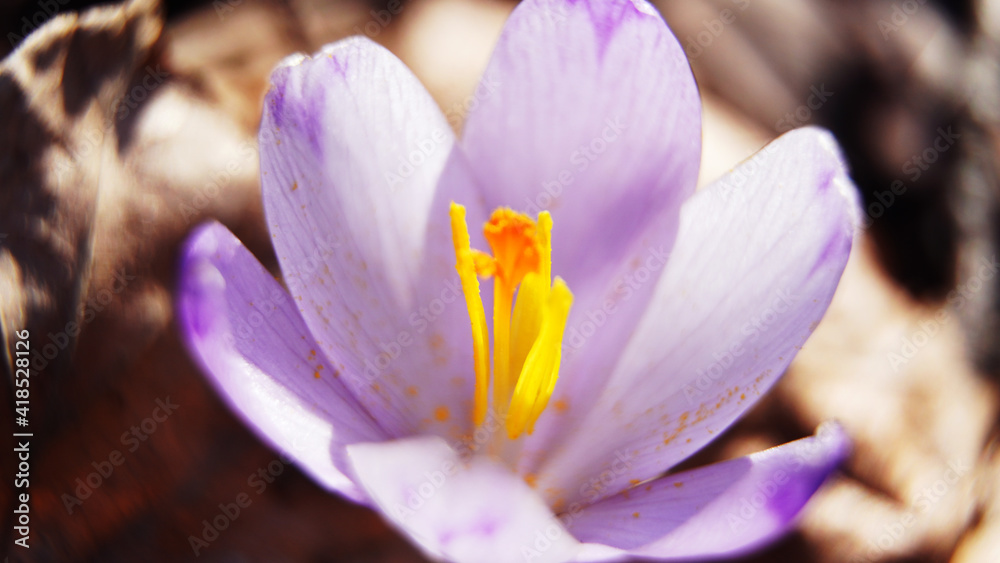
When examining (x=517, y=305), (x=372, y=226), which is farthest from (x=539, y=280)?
(x=372, y=226)

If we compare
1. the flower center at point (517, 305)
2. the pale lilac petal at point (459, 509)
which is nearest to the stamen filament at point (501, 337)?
the flower center at point (517, 305)

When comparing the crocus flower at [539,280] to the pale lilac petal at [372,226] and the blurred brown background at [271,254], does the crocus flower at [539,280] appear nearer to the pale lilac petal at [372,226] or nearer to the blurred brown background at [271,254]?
the pale lilac petal at [372,226]

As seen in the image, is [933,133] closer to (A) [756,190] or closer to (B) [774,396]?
(B) [774,396]

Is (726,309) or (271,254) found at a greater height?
(726,309)

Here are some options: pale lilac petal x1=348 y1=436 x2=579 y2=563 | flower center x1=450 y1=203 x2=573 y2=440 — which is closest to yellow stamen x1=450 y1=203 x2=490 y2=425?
flower center x1=450 y1=203 x2=573 y2=440

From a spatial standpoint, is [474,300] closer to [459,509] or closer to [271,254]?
[459,509]

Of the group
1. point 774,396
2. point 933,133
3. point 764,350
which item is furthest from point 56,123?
point 933,133
